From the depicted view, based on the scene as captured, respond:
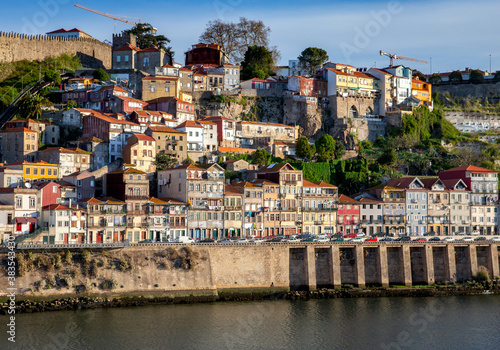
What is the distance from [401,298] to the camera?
6375cm

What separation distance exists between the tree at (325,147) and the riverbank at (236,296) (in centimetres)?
2675

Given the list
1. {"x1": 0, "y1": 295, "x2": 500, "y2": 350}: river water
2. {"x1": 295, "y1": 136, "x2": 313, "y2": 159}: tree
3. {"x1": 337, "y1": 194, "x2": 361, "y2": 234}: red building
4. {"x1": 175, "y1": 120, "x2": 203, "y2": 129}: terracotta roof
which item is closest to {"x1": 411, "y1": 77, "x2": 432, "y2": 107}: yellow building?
{"x1": 295, "y1": 136, "x2": 313, "y2": 159}: tree

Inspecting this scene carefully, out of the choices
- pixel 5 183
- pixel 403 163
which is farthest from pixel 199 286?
pixel 403 163

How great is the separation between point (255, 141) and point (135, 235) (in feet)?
94.0

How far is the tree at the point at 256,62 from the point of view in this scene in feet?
350

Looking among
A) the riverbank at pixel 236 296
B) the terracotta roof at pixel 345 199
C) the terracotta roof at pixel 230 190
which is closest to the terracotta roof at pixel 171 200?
the terracotta roof at pixel 230 190

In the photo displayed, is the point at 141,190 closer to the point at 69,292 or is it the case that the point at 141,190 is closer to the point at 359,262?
the point at 69,292

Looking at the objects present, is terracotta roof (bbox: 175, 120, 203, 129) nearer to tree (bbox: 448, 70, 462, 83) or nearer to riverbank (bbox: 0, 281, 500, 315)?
riverbank (bbox: 0, 281, 500, 315)

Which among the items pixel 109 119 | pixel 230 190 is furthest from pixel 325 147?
pixel 109 119

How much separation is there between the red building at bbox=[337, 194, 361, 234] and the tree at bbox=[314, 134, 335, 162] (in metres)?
11.9

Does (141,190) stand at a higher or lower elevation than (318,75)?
lower

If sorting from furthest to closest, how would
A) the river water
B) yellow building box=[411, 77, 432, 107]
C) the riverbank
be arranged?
yellow building box=[411, 77, 432, 107] < the riverbank < the river water

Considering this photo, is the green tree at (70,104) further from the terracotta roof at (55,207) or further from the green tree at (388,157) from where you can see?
the green tree at (388,157)

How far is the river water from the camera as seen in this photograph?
157 ft
